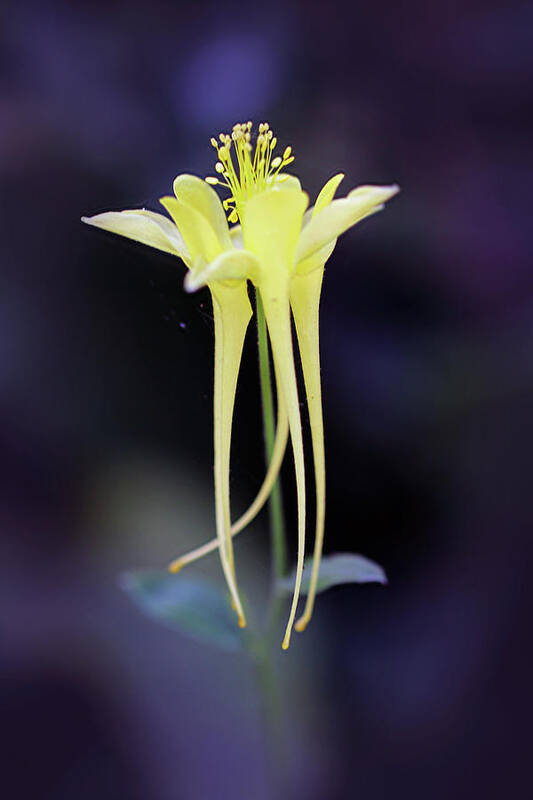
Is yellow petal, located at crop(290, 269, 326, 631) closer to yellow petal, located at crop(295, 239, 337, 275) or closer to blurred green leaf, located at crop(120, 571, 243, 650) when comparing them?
yellow petal, located at crop(295, 239, 337, 275)

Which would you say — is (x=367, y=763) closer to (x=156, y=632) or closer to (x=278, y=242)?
(x=156, y=632)

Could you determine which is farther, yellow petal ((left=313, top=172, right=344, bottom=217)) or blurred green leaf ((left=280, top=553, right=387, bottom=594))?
A: blurred green leaf ((left=280, top=553, right=387, bottom=594))

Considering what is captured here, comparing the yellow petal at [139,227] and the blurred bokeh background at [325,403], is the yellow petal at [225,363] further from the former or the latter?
the blurred bokeh background at [325,403]

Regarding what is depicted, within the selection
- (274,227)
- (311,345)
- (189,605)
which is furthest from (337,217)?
(189,605)

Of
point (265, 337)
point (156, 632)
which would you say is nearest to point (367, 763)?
point (156, 632)

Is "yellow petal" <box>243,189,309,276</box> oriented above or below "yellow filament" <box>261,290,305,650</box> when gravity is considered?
above

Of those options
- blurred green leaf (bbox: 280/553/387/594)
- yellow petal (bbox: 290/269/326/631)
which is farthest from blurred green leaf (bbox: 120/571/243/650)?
yellow petal (bbox: 290/269/326/631)

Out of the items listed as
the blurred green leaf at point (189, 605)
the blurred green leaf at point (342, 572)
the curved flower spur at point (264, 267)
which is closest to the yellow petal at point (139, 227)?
the curved flower spur at point (264, 267)
